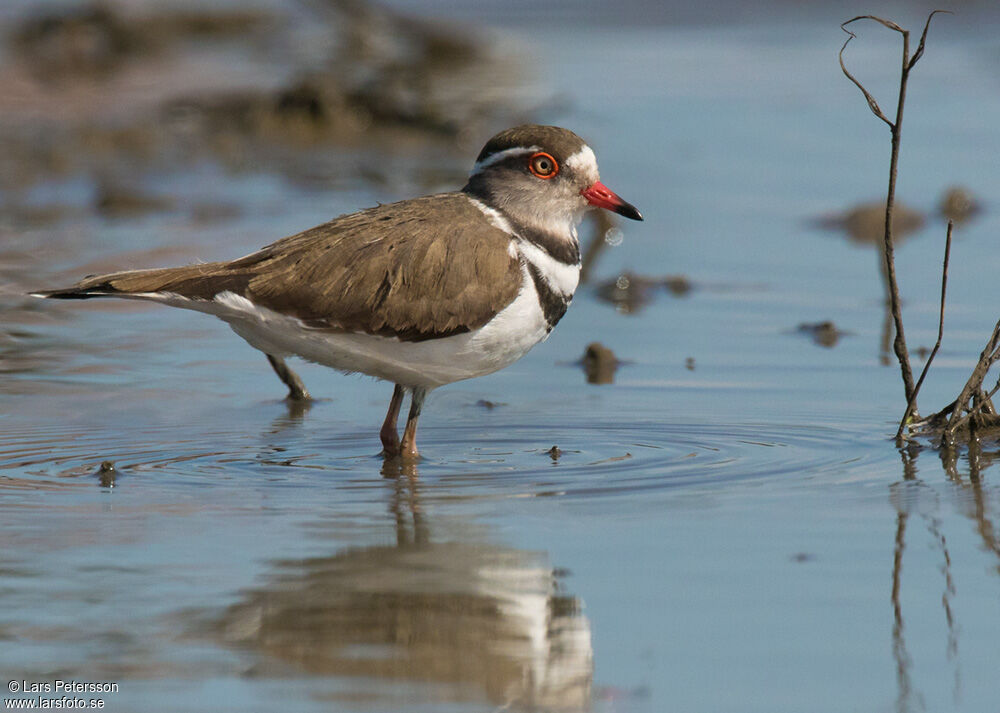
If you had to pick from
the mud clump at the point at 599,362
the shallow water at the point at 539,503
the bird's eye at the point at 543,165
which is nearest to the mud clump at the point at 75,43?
the shallow water at the point at 539,503

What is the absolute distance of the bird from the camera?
6230 mm

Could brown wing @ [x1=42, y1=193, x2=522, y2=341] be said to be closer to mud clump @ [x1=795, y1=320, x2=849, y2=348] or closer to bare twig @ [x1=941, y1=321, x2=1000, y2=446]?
bare twig @ [x1=941, y1=321, x2=1000, y2=446]

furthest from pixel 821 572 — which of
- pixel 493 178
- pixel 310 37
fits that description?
pixel 310 37

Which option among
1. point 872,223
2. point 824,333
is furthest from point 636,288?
point 872,223

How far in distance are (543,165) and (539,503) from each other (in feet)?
5.90

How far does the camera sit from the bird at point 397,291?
20.4 feet

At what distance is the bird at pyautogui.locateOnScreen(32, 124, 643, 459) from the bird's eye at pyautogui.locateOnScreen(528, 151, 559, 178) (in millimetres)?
209

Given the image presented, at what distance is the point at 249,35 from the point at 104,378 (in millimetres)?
12540

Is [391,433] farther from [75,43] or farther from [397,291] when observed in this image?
[75,43]

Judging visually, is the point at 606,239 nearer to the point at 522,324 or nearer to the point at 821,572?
the point at 522,324

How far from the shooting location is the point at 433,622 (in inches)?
179

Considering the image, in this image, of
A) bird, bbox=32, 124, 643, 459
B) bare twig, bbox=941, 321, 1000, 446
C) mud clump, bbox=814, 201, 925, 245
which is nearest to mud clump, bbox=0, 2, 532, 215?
mud clump, bbox=814, 201, 925, 245

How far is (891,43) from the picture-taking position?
17734 millimetres

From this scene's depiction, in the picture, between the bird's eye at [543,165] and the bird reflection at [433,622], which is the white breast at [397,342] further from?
the bird reflection at [433,622]
